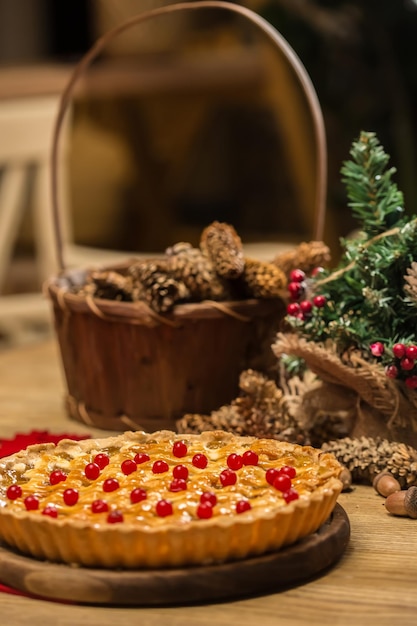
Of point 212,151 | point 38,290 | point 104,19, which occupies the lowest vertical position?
point 38,290

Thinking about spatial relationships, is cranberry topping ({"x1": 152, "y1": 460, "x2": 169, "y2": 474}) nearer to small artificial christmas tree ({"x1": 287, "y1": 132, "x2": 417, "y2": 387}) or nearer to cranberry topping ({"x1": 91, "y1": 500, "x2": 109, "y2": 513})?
cranberry topping ({"x1": 91, "y1": 500, "x2": 109, "y2": 513})

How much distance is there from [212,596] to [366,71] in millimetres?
3054

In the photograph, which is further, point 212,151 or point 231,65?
point 212,151

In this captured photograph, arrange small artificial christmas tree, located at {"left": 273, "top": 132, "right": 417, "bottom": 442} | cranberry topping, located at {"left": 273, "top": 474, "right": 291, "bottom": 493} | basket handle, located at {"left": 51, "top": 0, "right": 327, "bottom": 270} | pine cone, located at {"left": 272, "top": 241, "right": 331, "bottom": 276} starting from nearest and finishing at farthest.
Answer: cranberry topping, located at {"left": 273, "top": 474, "right": 291, "bottom": 493} → small artificial christmas tree, located at {"left": 273, "top": 132, "right": 417, "bottom": 442} → pine cone, located at {"left": 272, "top": 241, "right": 331, "bottom": 276} → basket handle, located at {"left": 51, "top": 0, "right": 327, "bottom": 270}

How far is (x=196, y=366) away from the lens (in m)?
1.58

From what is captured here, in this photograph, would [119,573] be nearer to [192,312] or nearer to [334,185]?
[192,312]

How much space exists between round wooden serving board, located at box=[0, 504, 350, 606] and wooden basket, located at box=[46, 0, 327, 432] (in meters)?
0.55

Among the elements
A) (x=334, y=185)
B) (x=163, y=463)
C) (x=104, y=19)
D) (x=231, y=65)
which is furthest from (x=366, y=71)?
(x=163, y=463)

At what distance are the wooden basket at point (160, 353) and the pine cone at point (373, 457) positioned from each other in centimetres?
26

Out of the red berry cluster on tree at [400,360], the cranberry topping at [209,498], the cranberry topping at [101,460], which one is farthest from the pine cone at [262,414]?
the cranberry topping at [209,498]

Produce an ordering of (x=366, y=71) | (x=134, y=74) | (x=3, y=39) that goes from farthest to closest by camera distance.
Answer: (x=3, y=39) < (x=134, y=74) < (x=366, y=71)

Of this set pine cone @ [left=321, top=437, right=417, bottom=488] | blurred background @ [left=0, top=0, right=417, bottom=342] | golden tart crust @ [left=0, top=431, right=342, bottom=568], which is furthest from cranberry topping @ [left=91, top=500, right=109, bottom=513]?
blurred background @ [left=0, top=0, right=417, bottom=342]

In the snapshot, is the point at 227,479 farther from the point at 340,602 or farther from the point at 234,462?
the point at 340,602

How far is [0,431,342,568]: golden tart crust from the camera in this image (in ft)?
3.25
